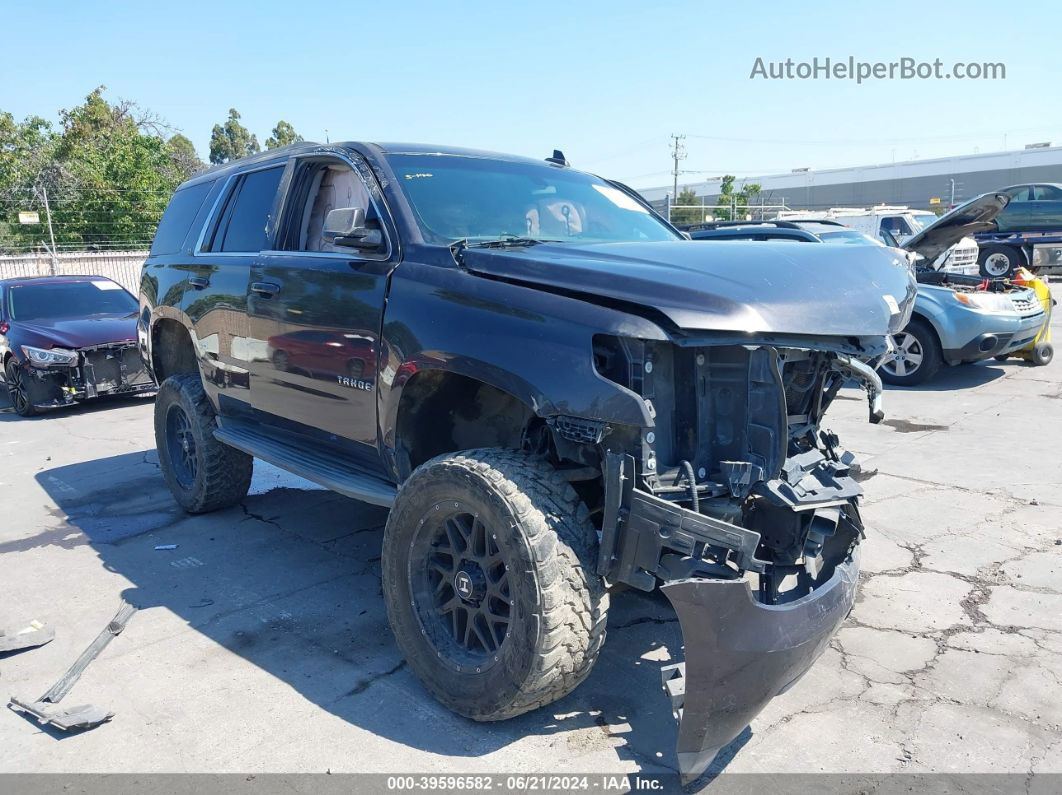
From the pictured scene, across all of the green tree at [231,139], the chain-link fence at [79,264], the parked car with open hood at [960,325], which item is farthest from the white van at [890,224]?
the green tree at [231,139]

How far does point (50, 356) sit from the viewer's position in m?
9.39

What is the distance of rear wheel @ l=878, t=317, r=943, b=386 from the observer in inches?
362

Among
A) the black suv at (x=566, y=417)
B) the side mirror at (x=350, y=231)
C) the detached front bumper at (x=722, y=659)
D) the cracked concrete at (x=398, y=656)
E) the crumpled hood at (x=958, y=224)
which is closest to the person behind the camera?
the detached front bumper at (x=722, y=659)

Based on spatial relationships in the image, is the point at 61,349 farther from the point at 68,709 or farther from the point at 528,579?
the point at 528,579

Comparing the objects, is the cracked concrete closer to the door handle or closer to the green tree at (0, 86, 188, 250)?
the door handle

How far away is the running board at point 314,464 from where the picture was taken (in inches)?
148

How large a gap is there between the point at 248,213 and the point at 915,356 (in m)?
7.49

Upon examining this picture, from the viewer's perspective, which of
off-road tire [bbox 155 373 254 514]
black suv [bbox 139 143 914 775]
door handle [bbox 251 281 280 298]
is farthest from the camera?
off-road tire [bbox 155 373 254 514]

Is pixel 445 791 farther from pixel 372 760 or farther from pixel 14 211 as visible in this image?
pixel 14 211

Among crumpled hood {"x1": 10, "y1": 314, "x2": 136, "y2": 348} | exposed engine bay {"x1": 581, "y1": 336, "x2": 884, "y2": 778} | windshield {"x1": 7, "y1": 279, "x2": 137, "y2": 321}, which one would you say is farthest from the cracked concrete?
windshield {"x1": 7, "y1": 279, "x2": 137, "y2": 321}

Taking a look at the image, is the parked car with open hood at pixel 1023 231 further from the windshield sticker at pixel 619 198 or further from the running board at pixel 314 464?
the running board at pixel 314 464

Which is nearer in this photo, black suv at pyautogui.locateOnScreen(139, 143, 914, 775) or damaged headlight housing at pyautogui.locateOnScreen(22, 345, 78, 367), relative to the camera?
black suv at pyautogui.locateOnScreen(139, 143, 914, 775)

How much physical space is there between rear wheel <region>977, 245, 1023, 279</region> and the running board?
63.9ft

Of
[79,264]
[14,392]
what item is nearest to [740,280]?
[14,392]
